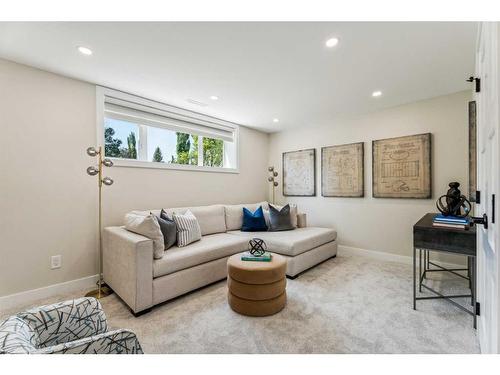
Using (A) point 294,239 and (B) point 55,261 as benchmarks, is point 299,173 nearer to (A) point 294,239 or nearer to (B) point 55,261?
(A) point 294,239

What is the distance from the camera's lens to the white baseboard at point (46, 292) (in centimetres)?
228

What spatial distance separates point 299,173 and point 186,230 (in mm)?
2636

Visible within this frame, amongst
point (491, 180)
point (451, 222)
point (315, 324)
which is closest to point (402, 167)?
point (451, 222)

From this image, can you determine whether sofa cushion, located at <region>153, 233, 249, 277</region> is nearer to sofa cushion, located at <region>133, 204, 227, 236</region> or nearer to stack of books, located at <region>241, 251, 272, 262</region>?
sofa cushion, located at <region>133, 204, 227, 236</region>

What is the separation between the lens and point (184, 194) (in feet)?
12.1

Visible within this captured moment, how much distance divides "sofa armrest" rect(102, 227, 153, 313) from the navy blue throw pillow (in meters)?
1.81

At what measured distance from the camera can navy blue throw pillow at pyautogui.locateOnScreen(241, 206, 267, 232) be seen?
3748 millimetres

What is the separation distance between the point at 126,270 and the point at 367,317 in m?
2.21

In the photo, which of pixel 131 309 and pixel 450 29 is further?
pixel 131 309

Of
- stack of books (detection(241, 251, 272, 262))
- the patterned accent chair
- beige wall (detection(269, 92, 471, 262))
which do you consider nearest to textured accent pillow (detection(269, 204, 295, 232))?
beige wall (detection(269, 92, 471, 262))

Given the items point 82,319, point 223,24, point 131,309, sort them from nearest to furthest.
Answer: point 82,319, point 223,24, point 131,309

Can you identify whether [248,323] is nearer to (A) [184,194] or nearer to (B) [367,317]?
(B) [367,317]

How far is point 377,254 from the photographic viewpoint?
3678 mm
